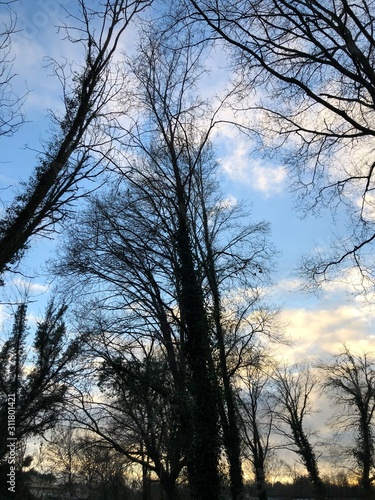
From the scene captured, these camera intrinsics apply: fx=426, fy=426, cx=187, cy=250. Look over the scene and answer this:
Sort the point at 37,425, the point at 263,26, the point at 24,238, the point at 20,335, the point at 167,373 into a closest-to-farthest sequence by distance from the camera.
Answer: the point at 24,238 → the point at 263,26 → the point at 37,425 → the point at 167,373 → the point at 20,335

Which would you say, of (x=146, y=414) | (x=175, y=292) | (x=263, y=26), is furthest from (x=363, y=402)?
(x=263, y=26)

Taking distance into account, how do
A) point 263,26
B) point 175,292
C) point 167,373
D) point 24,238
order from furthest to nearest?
point 167,373
point 175,292
point 263,26
point 24,238

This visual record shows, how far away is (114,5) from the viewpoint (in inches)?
268

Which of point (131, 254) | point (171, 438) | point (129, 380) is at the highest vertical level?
point (131, 254)

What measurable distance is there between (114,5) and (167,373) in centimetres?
1166

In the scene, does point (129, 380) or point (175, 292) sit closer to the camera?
point (175, 292)

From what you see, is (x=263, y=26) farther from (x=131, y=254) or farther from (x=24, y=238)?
(x=131, y=254)

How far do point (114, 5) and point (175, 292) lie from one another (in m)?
8.18

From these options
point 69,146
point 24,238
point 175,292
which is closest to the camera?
point 24,238

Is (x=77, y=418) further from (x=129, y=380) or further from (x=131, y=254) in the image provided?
(x=131, y=254)

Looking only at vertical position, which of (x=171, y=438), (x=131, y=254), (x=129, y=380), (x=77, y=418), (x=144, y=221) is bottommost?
(x=171, y=438)

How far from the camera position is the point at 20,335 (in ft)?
52.6

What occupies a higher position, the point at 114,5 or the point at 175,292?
the point at 114,5

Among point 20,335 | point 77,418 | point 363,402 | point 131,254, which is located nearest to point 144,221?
point 131,254
